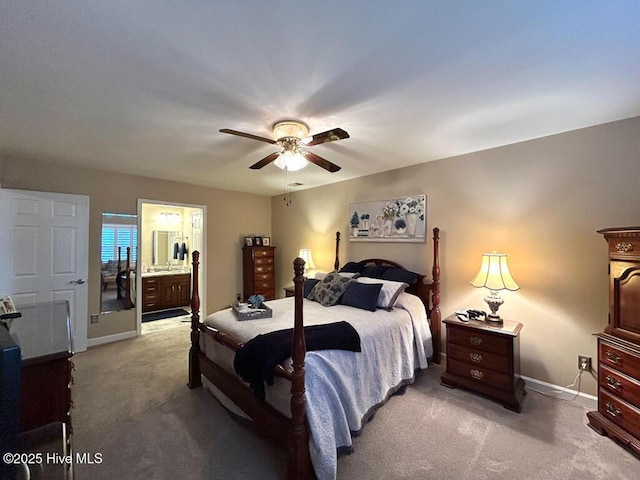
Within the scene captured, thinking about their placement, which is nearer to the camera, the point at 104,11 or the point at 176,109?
the point at 104,11

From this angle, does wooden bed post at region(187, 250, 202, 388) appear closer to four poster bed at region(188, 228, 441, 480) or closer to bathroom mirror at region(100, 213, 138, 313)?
four poster bed at region(188, 228, 441, 480)

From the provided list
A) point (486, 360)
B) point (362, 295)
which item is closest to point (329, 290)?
point (362, 295)

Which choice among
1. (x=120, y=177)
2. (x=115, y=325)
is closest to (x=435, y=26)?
(x=120, y=177)

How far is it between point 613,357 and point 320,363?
2.14m

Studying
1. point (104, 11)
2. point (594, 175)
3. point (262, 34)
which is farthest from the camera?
point (594, 175)

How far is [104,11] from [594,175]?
11.8ft

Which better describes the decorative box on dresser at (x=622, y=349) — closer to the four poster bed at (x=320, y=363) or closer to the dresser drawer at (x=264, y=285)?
the four poster bed at (x=320, y=363)

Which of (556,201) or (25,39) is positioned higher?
(25,39)

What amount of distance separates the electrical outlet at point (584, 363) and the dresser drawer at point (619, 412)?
38cm

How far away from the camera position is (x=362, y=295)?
2982 millimetres

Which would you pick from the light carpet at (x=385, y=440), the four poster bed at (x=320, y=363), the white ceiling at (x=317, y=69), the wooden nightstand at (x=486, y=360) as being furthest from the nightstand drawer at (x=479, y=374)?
the white ceiling at (x=317, y=69)

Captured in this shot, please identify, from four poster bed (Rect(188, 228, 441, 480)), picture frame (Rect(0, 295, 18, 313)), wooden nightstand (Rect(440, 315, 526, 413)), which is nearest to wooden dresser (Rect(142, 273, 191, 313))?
four poster bed (Rect(188, 228, 441, 480))

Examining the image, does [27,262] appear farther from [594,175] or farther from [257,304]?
[594,175]

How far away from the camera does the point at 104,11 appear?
1.24 meters
